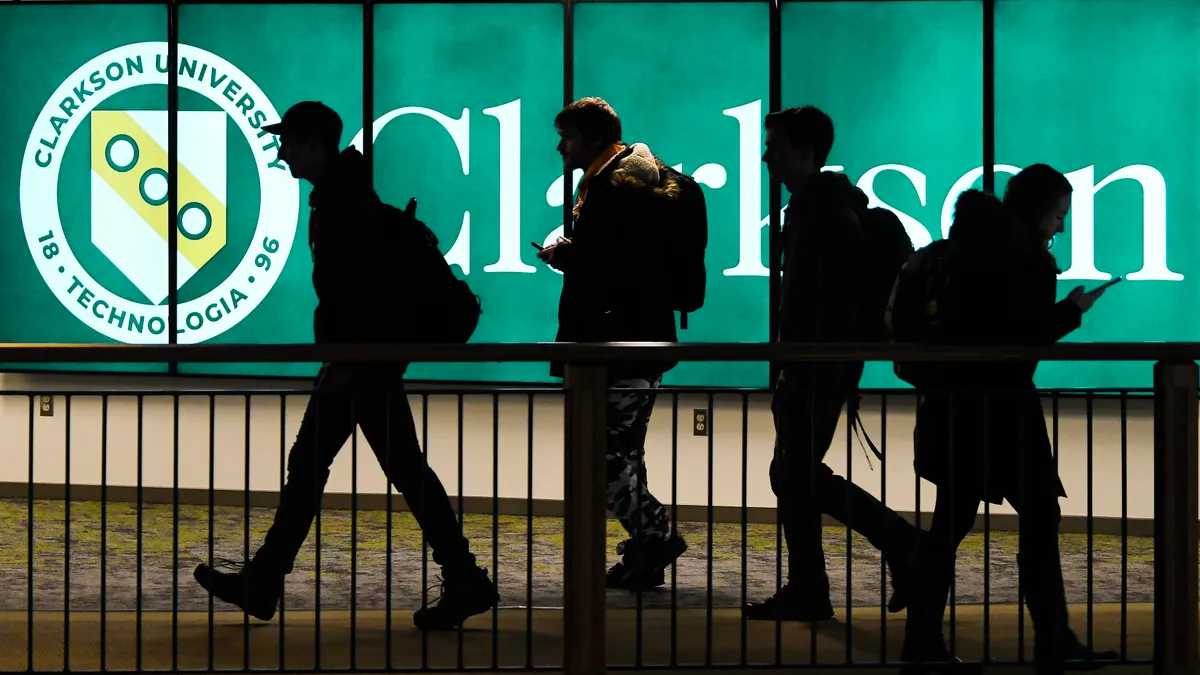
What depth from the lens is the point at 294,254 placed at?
10.6 metres

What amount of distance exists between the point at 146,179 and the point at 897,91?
15.2 feet

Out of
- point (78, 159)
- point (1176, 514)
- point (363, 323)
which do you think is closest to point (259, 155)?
point (78, 159)

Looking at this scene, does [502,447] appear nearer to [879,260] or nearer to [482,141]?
[482,141]

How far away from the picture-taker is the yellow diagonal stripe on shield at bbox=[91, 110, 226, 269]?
10656mm

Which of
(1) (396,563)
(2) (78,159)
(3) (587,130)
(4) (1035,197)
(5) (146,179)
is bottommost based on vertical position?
(1) (396,563)

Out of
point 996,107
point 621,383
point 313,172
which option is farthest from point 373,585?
point 996,107

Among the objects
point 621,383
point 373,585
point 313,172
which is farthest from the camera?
point 373,585

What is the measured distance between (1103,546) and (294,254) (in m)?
5.08

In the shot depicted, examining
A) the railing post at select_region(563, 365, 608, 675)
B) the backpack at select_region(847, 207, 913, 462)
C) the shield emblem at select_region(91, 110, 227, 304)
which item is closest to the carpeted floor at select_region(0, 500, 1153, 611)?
the backpack at select_region(847, 207, 913, 462)

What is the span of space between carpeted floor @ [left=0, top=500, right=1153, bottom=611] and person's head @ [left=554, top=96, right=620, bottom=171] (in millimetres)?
1549

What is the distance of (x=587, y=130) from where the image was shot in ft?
22.9

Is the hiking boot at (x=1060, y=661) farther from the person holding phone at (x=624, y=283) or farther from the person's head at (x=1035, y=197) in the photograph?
the person holding phone at (x=624, y=283)

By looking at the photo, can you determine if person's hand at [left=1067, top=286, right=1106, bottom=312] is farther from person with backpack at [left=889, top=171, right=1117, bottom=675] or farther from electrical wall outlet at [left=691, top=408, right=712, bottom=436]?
electrical wall outlet at [left=691, top=408, right=712, bottom=436]

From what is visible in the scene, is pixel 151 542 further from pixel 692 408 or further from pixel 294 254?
pixel 692 408
